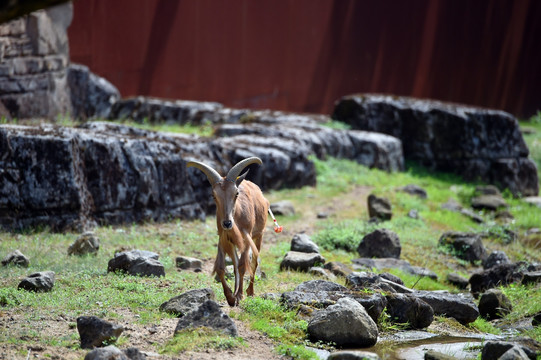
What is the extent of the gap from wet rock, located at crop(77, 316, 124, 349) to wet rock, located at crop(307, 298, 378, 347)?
161cm

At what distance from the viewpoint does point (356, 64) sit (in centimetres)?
1973

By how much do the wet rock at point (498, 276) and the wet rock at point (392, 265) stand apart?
Answer: 1.65 feet

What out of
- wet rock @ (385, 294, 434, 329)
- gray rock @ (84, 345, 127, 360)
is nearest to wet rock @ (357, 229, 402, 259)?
wet rock @ (385, 294, 434, 329)

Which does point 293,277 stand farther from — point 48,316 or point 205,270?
point 48,316

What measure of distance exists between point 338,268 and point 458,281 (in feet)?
5.89

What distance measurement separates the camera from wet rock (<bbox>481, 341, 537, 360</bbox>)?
5.41 metres

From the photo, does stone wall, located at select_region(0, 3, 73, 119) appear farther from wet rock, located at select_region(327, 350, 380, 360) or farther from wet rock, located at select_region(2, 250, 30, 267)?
wet rock, located at select_region(327, 350, 380, 360)

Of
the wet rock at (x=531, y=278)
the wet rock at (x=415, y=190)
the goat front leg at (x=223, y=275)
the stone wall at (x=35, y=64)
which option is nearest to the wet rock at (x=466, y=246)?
the wet rock at (x=531, y=278)

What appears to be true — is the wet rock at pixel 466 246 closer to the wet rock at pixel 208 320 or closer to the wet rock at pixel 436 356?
the wet rock at pixel 436 356

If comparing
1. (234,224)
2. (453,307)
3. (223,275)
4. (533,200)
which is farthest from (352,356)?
(533,200)

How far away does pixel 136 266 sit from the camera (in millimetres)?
7355

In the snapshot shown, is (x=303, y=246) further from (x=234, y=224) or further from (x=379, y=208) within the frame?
(x=379, y=208)

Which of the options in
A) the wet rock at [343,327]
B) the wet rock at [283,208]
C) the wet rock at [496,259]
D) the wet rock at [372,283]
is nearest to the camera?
the wet rock at [343,327]

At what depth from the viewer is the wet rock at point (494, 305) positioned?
300 inches
